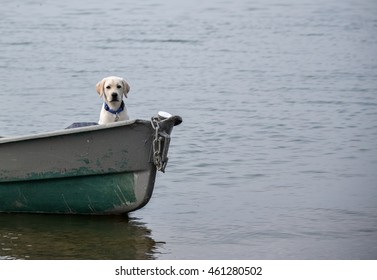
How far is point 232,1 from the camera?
33.0m

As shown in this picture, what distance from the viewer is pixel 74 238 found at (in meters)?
9.85

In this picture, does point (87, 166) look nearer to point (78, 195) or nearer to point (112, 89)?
point (78, 195)

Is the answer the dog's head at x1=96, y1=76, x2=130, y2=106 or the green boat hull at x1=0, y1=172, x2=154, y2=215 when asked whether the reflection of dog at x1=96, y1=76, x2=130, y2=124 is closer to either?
the dog's head at x1=96, y1=76, x2=130, y2=106

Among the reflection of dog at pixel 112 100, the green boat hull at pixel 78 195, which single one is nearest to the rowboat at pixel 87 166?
the green boat hull at pixel 78 195

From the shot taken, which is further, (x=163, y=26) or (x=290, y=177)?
(x=163, y=26)

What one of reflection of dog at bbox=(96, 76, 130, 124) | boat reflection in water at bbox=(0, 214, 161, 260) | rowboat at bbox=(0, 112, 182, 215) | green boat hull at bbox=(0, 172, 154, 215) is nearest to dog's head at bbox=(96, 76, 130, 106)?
reflection of dog at bbox=(96, 76, 130, 124)

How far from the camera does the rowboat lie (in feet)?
32.0

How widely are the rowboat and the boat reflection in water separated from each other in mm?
135

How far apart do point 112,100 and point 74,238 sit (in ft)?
4.50

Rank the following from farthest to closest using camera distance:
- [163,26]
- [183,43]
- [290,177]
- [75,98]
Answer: [163,26] → [183,43] → [75,98] → [290,177]

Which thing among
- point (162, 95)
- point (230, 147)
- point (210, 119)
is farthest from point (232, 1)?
point (230, 147)

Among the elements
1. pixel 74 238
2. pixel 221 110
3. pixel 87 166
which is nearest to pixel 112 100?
pixel 87 166

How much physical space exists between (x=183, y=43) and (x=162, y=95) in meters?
6.42

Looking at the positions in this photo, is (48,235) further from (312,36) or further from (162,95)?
(312,36)
